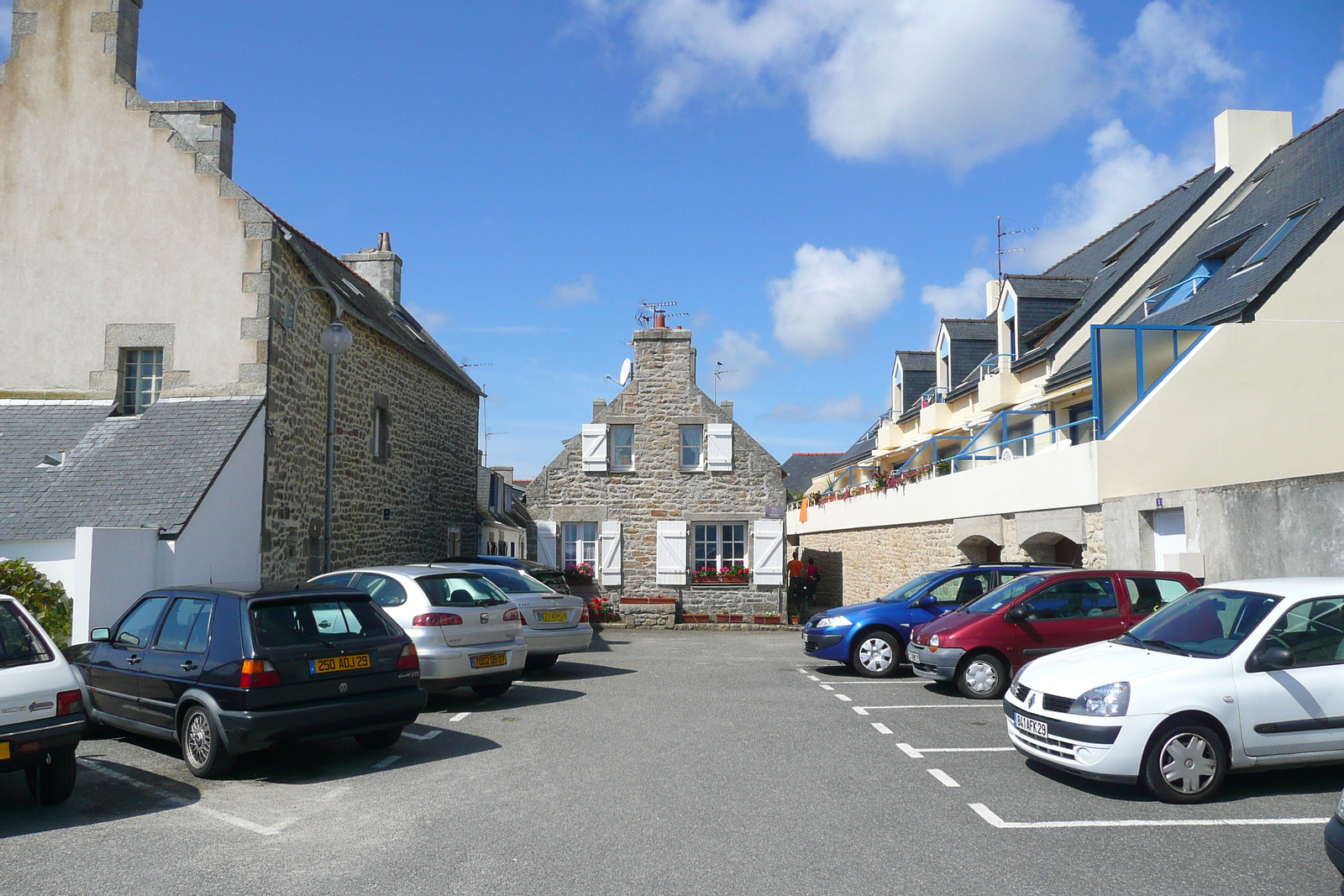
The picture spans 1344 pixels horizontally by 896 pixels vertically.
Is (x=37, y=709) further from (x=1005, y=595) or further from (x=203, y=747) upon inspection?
(x=1005, y=595)

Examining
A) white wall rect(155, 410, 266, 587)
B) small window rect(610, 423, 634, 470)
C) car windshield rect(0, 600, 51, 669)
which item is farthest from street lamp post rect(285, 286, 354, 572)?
small window rect(610, 423, 634, 470)

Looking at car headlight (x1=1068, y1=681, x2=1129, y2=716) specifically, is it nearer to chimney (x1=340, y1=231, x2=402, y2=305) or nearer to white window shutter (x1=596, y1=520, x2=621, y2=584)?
white window shutter (x1=596, y1=520, x2=621, y2=584)

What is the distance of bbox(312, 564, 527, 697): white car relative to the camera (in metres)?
9.38

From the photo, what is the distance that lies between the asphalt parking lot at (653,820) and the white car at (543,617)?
339 centimetres

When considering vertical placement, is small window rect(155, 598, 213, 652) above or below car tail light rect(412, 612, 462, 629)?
above

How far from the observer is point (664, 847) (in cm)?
511

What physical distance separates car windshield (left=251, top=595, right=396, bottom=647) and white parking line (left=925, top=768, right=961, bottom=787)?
437 cm

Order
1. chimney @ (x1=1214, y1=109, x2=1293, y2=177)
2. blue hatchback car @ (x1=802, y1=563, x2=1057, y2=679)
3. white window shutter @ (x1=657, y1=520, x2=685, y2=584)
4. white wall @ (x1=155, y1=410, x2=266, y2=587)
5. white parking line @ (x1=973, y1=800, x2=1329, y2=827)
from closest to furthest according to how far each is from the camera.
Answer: white parking line @ (x1=973, y1=800, x2=1329, y2=827) < white wall @ (x1=155, y1=410, x2=266, y2=587) < blue hatchback car @ (x1=802, y1=563, x2=1057, y2=679) < chimney @ (x1=1214, y1=109, x2=1293, y2=177) < white window shutter @ (x1=657, y1=520, x2=685, y2=584)

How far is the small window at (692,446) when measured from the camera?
2408 cm

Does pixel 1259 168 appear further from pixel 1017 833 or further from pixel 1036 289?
pixel 1017 833

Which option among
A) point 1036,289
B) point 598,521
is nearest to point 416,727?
point 598,521

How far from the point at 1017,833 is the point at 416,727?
18.3ft

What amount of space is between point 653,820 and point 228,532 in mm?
9181

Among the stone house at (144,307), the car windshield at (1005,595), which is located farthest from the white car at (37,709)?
the car windshield at (1005,595)
